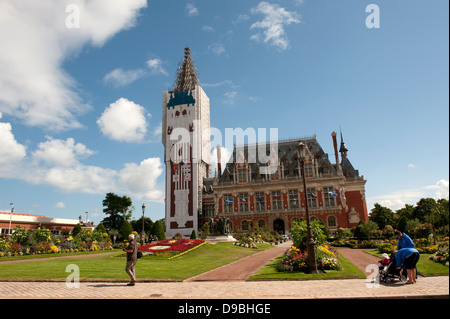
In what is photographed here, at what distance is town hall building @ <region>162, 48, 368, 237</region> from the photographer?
55.3 meters

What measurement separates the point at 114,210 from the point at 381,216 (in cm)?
6007

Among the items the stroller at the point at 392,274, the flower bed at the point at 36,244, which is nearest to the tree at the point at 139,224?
the flower bed at the point at 36,244

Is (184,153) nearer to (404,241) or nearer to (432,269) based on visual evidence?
(432,269)

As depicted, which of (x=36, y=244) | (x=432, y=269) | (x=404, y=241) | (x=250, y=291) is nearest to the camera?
(x=250, y=291)

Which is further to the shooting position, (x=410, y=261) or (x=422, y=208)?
(x=422, y=208)

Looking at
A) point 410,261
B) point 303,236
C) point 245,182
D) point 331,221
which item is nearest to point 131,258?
point 303,236

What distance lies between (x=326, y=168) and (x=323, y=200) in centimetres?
623

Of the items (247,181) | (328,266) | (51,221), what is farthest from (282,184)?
(51,221)

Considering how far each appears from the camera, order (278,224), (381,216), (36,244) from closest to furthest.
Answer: (36,244) → (381,216) → (278,224)

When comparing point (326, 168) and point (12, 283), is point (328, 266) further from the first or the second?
point (326, 168)

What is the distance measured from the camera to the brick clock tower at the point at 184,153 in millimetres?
65062

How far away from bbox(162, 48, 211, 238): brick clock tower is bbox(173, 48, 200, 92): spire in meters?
0.67

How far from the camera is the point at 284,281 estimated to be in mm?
11750

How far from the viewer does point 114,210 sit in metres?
75.2
